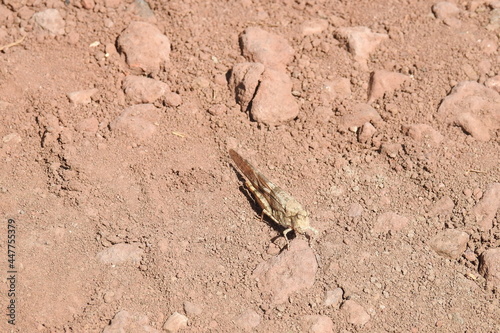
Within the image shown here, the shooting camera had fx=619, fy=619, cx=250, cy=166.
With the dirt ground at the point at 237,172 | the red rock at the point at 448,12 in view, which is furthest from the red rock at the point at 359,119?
the red rock at the point at 448,12

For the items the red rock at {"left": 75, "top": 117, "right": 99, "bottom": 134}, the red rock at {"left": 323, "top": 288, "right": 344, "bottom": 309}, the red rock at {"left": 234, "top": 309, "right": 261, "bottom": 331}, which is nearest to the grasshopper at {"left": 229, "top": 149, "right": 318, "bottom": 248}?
the red rock at {"left": 323, "top": 288, "right": 344, "bottom": 309}

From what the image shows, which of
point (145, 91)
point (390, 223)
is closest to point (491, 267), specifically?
point (390, 223)

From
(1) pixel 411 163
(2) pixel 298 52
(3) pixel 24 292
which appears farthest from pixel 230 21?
(3) pixel 24 292

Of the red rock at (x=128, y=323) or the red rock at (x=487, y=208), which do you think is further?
the red rock at (x=487, y=208)

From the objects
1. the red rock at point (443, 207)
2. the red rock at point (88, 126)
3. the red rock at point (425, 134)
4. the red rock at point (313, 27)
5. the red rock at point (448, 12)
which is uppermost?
the red rock at point (448, 12)

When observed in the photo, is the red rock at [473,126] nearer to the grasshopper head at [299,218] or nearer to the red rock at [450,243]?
the red rock at [450,243]

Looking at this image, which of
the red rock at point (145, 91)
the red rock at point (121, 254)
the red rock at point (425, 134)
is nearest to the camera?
the red rock at point (121, 254)

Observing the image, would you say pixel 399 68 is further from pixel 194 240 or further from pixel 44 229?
pixel 44 229

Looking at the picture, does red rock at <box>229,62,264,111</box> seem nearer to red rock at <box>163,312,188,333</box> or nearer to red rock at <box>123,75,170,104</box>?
red rock at <box>123,75,170,104</box>
